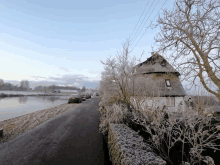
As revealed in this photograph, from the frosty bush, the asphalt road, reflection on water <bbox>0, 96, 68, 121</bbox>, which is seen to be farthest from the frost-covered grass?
reflection on water <bbox>0, 96, 68, 121</bbox>

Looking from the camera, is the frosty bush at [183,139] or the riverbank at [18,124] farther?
the riverbank at [18,124]

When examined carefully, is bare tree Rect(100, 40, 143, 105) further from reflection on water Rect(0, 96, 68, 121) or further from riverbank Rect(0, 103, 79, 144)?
reflection on water Rect(0, 96, 68, 121)

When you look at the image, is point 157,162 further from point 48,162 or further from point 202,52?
point 202,52

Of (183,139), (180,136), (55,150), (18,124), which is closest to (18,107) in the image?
(18,124)

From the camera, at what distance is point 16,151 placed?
4176mm

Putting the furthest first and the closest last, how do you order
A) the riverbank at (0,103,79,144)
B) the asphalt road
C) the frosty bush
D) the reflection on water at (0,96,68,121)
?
the reflection on water at (0,96,68,121), the riverbank at (0,103,79,144), the asphalt road, the frosty bush

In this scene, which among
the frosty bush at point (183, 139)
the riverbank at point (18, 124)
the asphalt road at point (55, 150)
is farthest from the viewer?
the riverbank at point (18, 124)

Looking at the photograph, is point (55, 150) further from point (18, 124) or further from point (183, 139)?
point (18, 124)

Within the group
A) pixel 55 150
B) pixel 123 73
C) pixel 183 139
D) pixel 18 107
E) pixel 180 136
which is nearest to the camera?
pixel 183 139

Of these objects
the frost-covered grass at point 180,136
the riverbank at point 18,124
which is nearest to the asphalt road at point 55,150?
the frost-covered grass at point 180,136

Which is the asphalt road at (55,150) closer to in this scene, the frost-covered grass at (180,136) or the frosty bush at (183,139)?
the frost-covered grass at (180,136)

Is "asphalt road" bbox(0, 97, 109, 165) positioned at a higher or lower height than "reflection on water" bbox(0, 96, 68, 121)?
higher

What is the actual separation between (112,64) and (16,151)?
6537 mm

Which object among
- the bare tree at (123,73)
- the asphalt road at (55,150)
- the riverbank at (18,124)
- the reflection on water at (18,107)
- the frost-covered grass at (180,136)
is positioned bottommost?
the reflection on water at (18,107)
